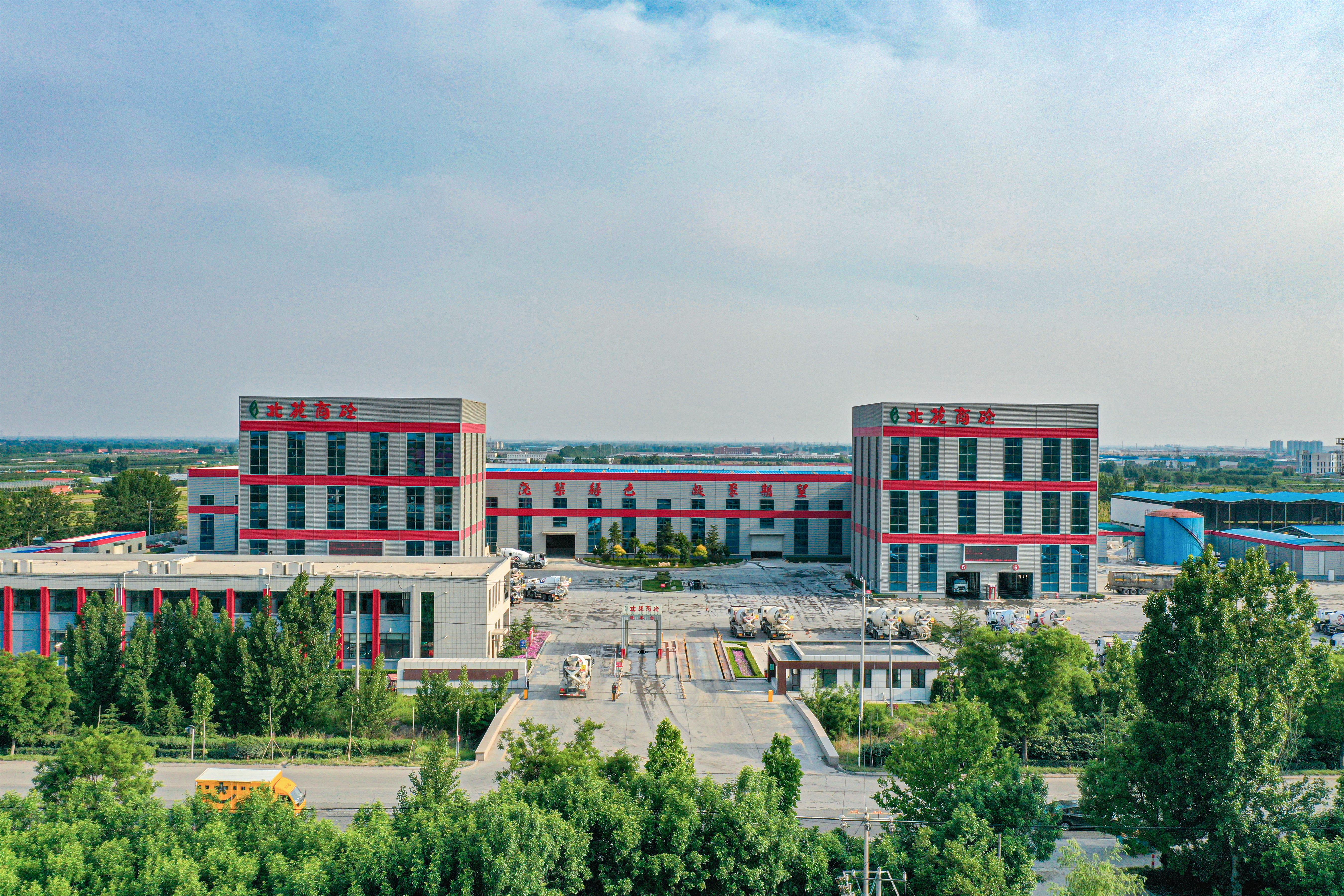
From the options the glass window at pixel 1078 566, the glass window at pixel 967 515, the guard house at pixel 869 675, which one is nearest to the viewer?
the guard house at pixel 869 675

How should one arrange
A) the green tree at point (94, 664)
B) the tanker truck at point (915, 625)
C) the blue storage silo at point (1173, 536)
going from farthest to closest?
the blue storage silo at point (1173, 536), the tanker truck at point (915, 625), the green tree at point (94, 664)

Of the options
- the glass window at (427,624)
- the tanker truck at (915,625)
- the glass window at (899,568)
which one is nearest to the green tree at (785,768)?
the glass window at (427,624)

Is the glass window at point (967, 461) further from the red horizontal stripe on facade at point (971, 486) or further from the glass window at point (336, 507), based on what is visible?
the glass window at point (336, 507)

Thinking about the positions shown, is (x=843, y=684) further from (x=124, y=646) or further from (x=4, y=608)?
(x=4, y=608)

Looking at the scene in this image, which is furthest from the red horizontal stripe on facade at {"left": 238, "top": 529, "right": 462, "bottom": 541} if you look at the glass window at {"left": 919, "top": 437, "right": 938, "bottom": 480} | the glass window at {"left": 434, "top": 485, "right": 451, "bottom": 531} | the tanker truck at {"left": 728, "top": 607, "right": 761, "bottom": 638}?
the glass window at {"left": 919, "top": 437, "right": 938, "bottom": 480}

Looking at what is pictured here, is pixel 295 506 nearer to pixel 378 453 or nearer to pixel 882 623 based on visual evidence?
pixel 378 453

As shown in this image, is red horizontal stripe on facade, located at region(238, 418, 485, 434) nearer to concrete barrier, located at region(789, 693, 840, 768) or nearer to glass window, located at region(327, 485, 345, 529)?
glass window, located at region(327, 485, 345, 529)

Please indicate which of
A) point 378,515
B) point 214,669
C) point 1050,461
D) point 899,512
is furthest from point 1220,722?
point 378,515
